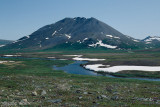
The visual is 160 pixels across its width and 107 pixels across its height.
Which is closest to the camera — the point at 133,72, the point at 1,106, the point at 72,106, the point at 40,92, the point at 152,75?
the point at 1,106

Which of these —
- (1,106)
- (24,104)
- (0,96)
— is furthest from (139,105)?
(0,96)

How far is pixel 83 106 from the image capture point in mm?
23750

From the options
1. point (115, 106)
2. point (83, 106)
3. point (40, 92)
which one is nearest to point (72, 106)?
point (83, 106)

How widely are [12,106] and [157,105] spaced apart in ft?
61.8

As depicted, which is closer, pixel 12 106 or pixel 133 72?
pixel 12 106

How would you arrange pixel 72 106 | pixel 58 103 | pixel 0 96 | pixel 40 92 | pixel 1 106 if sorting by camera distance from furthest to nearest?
pixel 40 92, pixel 0 96, pixel 58 103, pixel 72 106, pixel 1 106

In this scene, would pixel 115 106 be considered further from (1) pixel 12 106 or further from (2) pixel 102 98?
(1) pixel 12 106

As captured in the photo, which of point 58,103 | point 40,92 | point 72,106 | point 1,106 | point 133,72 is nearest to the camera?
point 1,106

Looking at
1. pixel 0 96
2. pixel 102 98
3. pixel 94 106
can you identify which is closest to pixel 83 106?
pixel 94 106

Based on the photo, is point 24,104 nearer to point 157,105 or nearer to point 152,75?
point 157,105

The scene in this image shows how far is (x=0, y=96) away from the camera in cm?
2803

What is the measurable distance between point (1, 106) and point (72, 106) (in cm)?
842

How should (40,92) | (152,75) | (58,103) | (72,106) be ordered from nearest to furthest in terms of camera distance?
1. (72,106)
2. (58,103)
3. (40,92)
4. (152,75)

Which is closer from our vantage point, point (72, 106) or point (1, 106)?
point (1, 106)
